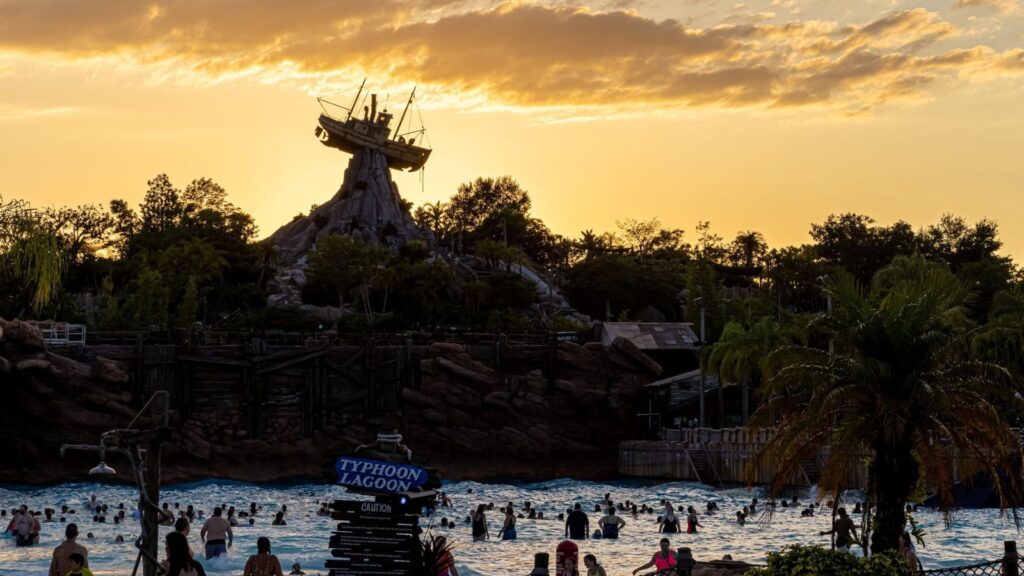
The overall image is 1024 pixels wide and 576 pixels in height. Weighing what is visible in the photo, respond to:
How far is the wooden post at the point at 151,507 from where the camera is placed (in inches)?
732

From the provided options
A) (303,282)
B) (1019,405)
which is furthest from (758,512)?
(303,282)

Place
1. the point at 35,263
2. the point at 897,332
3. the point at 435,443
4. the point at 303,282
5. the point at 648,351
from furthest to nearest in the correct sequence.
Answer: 1. the point at 303,282
2. the point at 648,351
3. the point at 435,443
4. the point at 897,332
5. the point at 35,263

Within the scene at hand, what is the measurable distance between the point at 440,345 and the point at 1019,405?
184ft

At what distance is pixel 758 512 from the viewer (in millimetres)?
55188

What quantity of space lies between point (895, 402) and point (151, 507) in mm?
12632

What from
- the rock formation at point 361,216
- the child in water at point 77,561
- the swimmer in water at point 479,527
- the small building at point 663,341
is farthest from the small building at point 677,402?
the rock formation at point 361,216

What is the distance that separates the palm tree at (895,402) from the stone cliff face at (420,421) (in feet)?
171

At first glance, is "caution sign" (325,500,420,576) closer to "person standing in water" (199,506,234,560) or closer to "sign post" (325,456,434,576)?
"sign post" (325,456,434,576)

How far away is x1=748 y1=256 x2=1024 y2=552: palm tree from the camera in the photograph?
2394cm

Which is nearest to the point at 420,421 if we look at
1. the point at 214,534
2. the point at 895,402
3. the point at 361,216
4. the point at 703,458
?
the point at 703,458

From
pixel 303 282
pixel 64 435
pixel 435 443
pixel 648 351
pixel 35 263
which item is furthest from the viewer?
pixel 303 282

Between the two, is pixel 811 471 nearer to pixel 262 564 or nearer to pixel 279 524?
pixel 279 524

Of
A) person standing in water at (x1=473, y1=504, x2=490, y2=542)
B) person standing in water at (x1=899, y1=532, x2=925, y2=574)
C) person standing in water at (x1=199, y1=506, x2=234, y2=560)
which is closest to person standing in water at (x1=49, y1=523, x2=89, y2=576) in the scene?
person standing in water at (x1=899, y1=532, x2=925, y2=574)

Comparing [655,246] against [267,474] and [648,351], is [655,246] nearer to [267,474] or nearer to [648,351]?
[648,351]
